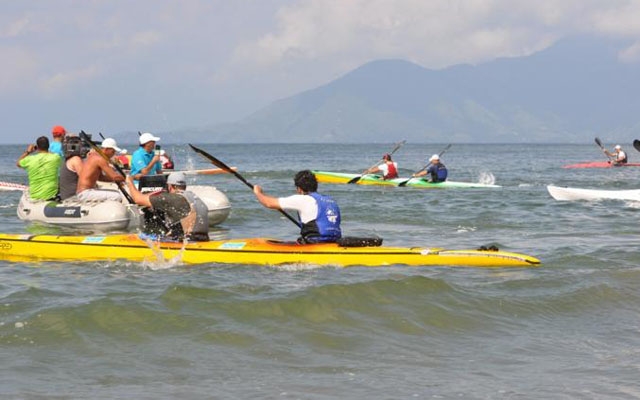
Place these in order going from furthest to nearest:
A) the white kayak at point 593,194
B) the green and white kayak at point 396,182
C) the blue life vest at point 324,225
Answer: the green and white kayak at point 396,182, the white kayak at point 593,194, the blue life vest at point 324,225

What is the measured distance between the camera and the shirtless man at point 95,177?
44.6 feet

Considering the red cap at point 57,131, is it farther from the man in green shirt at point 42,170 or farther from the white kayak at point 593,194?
the white kayak at point 593,194

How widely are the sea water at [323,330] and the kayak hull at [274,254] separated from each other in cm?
16

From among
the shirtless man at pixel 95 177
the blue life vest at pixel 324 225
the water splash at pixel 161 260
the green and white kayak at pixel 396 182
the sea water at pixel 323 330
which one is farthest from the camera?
the green and white kayak at pixel 396 182

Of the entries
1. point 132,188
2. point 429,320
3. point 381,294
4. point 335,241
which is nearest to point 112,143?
point 132,188

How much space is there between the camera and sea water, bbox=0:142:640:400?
622 cm

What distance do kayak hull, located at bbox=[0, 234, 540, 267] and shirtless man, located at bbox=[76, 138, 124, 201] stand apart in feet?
8.82

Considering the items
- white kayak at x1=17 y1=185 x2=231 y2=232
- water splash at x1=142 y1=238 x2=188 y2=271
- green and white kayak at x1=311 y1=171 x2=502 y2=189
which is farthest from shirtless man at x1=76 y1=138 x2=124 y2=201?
green and white kayak at x1=311 y1=171 x2=502 y2=189

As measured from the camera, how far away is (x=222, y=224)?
1666cm

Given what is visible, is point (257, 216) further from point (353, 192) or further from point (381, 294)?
point (381, 294)

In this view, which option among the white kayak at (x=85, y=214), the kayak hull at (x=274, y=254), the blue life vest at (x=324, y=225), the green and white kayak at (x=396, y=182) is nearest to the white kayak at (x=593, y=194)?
the green and white kayak at (x=396, y=182)

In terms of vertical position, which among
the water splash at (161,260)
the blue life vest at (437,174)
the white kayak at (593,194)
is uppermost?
the blue life vest at (437,174)

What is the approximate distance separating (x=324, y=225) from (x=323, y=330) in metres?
2.62

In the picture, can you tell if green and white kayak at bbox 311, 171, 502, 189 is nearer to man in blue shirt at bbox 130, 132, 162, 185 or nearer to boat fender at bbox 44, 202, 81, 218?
man in blue shirt at bbox 130, 132, 162, 185
